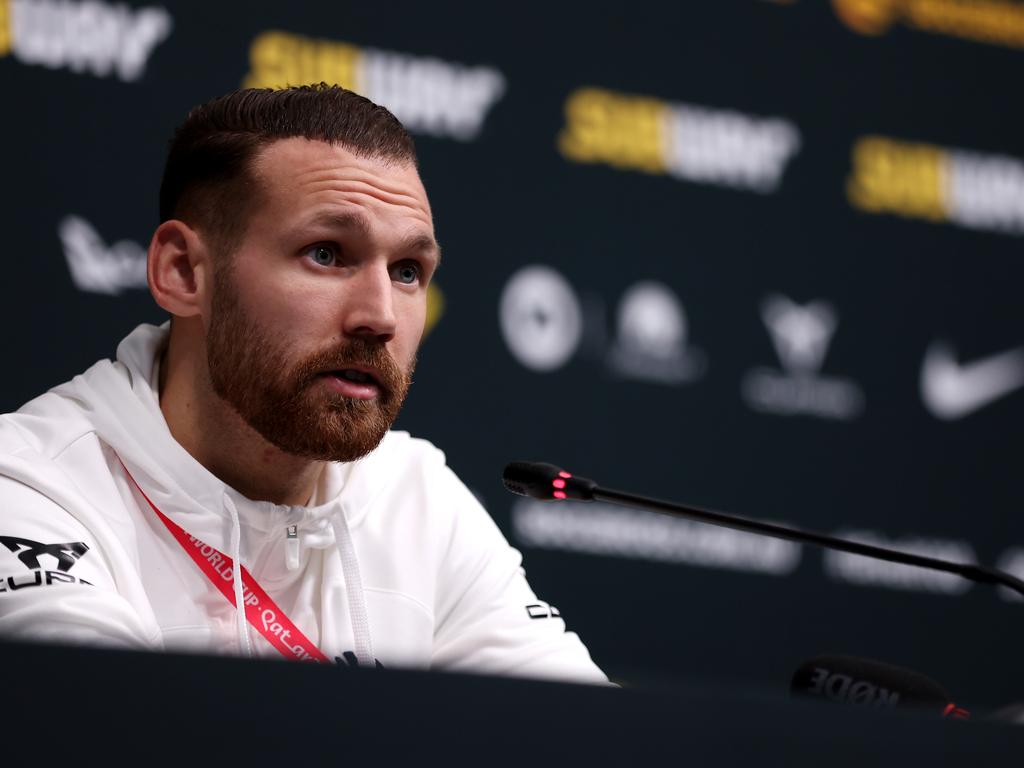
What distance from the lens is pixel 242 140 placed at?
189 cm

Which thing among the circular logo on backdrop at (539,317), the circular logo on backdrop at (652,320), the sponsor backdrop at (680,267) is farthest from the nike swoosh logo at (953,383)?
the circular logo on backdrop at (539,317)

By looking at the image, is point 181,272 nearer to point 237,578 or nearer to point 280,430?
point 280,430

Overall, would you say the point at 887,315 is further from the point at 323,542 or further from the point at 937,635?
the point at 323,542

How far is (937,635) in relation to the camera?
317 centimetres

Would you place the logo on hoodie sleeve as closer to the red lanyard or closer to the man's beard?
the red lanyard

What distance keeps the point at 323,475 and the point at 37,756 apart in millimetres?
1151

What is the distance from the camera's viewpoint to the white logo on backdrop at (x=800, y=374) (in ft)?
10.2

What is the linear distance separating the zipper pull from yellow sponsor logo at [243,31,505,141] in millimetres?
1152

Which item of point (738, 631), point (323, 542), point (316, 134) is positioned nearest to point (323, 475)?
point (323, 542)

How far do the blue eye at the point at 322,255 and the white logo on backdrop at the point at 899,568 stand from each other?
5.48ft

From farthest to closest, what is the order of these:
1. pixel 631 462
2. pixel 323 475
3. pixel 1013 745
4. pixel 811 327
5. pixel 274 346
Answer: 1. pixel 811 327
2. pixel 631 462
3. pixel 323 475
4. pixel 274 346
5. pixel 1013 745

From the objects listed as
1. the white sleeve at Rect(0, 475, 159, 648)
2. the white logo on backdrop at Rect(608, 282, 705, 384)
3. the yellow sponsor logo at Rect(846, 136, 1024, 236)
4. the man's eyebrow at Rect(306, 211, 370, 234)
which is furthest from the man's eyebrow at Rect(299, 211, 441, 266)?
the yellow sponsor logo at Rect(846, 136, 1024, 236)

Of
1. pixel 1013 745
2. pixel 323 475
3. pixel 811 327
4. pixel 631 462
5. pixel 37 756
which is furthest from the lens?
pixel 811 327

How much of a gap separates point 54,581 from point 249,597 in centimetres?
36
